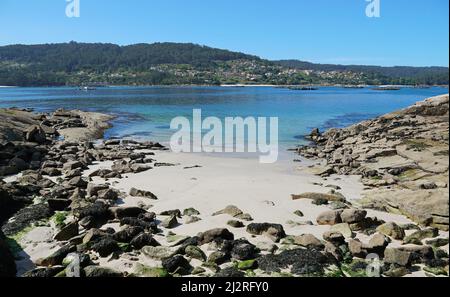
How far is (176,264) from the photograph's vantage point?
9703 mm

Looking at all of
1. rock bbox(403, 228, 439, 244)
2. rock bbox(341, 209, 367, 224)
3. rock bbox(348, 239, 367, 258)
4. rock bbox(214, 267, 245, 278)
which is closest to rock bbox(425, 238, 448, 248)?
rock bbox(403, 228, 439, 244)

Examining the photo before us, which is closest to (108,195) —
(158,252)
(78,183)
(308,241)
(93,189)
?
(93,189)

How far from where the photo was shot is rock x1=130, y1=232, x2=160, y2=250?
1086 centimetres

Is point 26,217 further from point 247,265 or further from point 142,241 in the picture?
point 247,265

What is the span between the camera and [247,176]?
808 inches

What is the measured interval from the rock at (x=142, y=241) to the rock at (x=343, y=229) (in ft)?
16.7

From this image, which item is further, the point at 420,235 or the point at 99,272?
the point at 420,235

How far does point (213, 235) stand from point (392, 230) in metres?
5.02

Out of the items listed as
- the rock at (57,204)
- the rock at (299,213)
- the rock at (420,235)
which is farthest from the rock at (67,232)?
the rock at (420,235)

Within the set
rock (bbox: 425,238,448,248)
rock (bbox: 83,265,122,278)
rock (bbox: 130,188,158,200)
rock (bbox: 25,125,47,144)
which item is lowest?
rock (bbox: 83,265,122,278)

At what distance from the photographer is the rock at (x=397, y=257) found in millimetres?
9608

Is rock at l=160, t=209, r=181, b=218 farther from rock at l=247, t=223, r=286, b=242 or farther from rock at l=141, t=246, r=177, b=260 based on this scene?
rock at l=141, t=246, r=177, b=260

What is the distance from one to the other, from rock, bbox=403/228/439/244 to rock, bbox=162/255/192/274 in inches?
231
